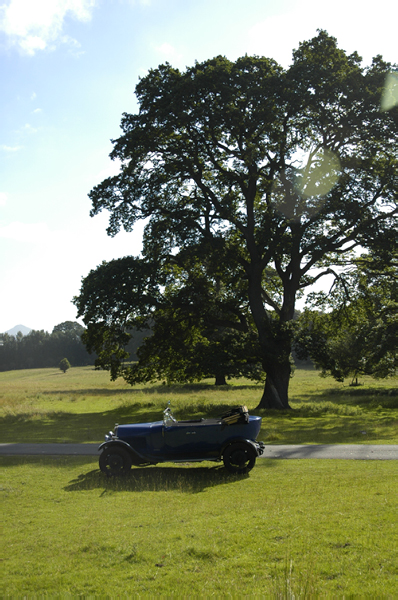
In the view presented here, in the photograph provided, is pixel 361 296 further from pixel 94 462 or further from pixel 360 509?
pixel 360 509

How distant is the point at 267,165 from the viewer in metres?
29.5

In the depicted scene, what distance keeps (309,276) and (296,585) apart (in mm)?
28213

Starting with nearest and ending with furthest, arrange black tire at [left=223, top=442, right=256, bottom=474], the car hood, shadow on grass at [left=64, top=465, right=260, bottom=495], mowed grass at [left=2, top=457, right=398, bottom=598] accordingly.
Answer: mowed grass at [left=2, top=457, right=398, bottom=598], shadow on grass at [left=64, top=465, right=260, bottom=495], black tire at [left=223, top=442, right=256, bottom=474], the car hood

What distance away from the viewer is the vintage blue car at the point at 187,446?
37.4 ft

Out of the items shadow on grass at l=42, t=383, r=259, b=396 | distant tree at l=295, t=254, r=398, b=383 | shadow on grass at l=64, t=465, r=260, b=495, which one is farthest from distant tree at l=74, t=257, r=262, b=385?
shadow on grass at l=42, t=383, r=259, b=396

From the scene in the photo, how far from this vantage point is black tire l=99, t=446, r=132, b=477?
37.4 feet

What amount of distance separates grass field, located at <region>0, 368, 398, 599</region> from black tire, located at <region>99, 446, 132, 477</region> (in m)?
0.25

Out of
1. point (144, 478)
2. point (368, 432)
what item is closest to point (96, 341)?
point (368, 432)

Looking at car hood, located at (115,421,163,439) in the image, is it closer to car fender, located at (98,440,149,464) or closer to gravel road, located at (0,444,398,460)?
car fender, located at (98,440,149,464)

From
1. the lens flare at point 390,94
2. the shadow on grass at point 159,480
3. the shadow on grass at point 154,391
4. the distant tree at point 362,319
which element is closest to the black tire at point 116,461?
the shadow on grass at point 159,480

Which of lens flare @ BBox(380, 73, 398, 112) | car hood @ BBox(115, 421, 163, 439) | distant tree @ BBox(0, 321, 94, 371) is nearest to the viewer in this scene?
car hood @ BBox(115, 421, 163, 439)

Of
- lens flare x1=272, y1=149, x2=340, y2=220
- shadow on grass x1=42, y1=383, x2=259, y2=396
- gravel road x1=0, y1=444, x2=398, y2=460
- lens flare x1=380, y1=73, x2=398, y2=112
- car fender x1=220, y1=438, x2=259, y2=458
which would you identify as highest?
lens flare x1=380, y1=73, x2=398, y2=112

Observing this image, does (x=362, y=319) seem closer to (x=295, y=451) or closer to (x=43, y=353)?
(x=295, y=451)

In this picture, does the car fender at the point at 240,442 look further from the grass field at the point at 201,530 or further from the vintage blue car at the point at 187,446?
the grass field at the point at 201,530
